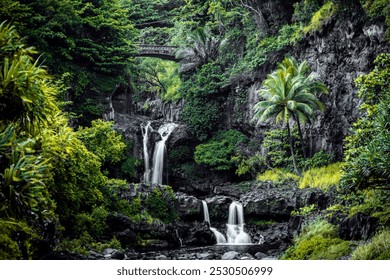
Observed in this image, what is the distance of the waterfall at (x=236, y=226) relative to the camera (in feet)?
29.3

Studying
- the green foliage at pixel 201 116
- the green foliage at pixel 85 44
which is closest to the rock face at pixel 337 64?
the green foliage at pixel 201 116

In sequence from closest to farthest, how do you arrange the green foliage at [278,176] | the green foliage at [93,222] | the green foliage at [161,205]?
the green foliage at [93,222] < the green foliage at [161,205] < the green foliage at [278,176]

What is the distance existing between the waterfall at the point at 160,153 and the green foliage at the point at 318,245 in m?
5.98

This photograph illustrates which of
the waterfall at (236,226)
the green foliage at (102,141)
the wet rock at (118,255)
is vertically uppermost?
the green foliage at (102,141)

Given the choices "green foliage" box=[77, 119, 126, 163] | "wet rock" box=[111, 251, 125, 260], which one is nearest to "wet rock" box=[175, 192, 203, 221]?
"green foliage" box=[77, 119, 126, 163]

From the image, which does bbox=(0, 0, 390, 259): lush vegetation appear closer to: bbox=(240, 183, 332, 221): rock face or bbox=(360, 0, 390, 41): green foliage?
bbox=(360, 0, 390, 41): green foliage

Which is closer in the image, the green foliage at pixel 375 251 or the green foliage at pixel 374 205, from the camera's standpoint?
the green foliage at pixel 375 251

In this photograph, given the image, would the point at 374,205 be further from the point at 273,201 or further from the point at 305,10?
the point at 305,10

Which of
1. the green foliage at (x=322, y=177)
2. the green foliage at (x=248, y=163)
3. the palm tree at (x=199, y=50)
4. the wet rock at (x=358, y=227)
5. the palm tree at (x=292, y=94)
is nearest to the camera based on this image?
the wet rock at (x=358, y=227)

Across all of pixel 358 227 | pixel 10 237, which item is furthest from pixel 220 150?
pixel 10 237

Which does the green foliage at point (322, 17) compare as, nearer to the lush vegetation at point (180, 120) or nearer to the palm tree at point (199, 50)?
the lush vegetation at point (180, 120)

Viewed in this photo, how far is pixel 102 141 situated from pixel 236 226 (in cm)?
395

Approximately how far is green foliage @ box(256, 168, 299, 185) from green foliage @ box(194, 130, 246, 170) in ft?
4.96

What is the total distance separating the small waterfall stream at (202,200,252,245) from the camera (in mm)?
8844
